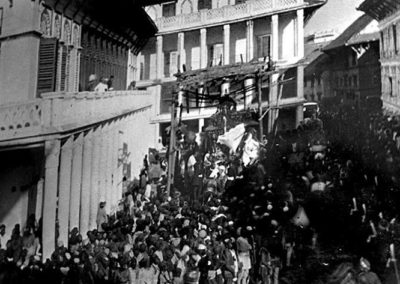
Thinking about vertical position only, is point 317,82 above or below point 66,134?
above

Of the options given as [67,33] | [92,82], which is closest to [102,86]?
[92,82]

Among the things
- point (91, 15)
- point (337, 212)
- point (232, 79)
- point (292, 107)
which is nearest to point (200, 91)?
point (232, 79)

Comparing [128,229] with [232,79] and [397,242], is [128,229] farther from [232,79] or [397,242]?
[397,242]

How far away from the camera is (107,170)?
110 inches

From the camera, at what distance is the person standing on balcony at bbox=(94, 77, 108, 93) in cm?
294

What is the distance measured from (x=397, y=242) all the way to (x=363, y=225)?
0.20 meters

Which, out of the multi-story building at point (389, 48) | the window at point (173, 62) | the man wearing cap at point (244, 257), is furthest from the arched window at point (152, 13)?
the man wearing cap at point (244, 257)

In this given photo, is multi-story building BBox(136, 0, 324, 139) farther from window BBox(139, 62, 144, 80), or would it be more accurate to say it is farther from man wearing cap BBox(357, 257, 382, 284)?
man wearing cap BBox(357, 257, 382, 284)

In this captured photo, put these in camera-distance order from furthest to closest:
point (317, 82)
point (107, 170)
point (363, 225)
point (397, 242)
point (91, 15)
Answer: point (91, 15) → point (107, 170) → point (317, 82) → point (363, 225) → point (397, 242)

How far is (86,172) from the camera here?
2652 millimetres

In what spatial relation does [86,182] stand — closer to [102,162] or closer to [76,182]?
[76,182]

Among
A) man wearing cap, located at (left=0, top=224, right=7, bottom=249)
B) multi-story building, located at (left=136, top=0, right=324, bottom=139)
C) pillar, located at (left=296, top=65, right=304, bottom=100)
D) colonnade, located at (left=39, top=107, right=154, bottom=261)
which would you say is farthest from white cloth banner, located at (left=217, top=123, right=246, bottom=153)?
→ man wearing cap, located at (left=0, top=224, right=7, bottom=249)

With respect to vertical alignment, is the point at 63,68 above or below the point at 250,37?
below

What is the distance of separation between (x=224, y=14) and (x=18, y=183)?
160cm
